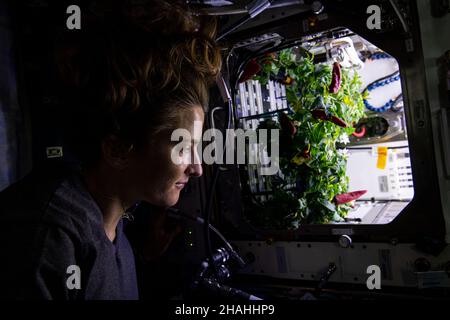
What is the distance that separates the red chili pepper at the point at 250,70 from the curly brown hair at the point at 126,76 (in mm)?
798

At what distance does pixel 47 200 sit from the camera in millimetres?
892

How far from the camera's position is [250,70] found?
1.93 m

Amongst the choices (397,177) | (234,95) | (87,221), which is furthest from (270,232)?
(397,177)

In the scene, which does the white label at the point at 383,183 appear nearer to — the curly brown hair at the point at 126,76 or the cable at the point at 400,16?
the cable at the point at 400,16

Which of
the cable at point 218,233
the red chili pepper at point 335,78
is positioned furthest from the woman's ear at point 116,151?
the red chili pepper at point 335,78

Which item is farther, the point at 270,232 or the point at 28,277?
the point at 270,232

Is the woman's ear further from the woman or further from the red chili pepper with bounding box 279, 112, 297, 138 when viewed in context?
the red chili pepper with bounding box 279, 112, 297, 138

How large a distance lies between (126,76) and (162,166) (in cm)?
32

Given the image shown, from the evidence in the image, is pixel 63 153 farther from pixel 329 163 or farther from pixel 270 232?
pixel 329 163

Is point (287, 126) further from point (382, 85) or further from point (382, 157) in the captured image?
point (382, 85)

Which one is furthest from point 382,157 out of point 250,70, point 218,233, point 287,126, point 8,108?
point 8,108

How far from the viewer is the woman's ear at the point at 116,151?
106cm

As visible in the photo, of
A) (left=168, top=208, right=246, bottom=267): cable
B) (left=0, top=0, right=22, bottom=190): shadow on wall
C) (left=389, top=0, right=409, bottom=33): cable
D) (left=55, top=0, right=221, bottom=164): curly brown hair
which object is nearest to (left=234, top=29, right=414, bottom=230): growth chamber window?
(left=168, top=208, right=246, bottom=267): cable
